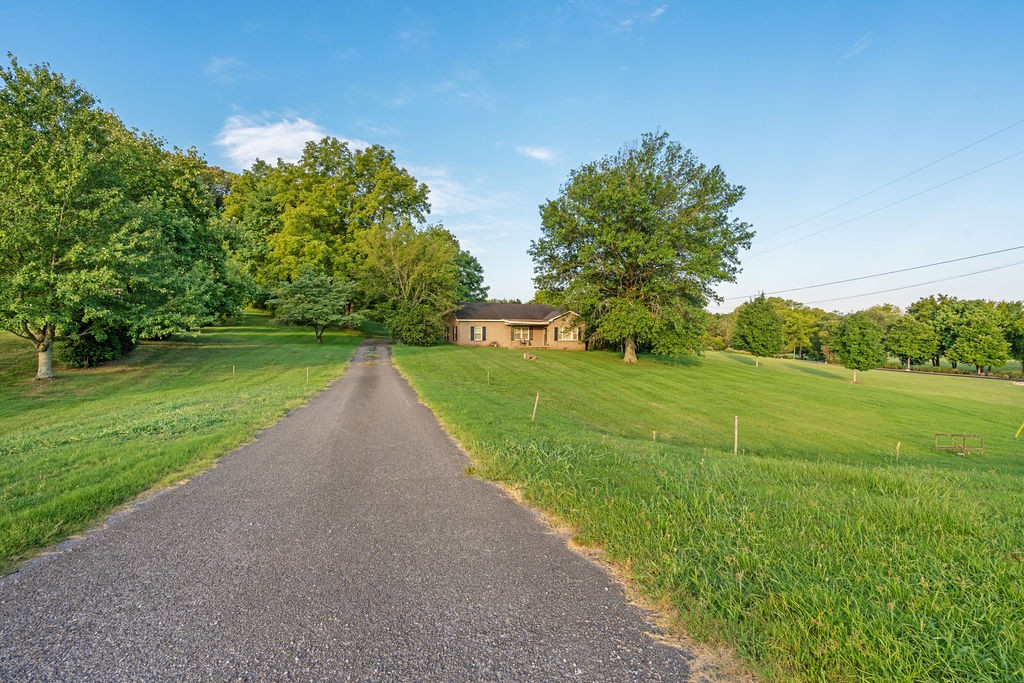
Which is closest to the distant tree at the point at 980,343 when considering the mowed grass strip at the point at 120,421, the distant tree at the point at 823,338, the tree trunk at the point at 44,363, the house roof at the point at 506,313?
the distant tree at the point at 823,338

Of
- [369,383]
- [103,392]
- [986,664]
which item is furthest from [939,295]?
[103,392]

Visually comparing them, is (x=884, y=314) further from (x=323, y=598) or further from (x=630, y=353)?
(x=323, y=598)

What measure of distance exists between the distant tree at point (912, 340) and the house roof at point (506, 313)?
54.7 meters

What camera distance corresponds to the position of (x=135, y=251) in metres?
18.5

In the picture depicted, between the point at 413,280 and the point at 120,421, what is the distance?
1058 inches

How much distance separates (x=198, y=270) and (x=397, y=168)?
103ft

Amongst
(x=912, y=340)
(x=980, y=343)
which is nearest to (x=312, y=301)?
(x=980, y=343)

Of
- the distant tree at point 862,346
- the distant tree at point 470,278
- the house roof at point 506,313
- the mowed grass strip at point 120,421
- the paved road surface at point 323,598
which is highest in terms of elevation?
the distant tree at point 470,278

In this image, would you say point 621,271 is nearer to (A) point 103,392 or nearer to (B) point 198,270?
(B) point 198,270

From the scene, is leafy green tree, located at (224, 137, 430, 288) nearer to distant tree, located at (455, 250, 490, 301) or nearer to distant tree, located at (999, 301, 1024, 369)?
distant tree, located at (455, 250, 490, 301)

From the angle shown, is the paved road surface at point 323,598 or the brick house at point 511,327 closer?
the paved road surface at point 323,598

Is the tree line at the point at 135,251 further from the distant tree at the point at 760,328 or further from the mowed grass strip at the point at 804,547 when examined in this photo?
the distant tree at the point at 760,328

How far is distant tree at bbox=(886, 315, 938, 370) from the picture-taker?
61812 millimetres

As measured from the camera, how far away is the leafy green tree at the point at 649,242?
31.0m
